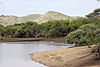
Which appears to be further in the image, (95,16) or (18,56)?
(18,56)

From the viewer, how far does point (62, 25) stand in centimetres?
12862

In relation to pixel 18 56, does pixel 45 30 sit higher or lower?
higher

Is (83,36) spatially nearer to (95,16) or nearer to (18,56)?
(18,56)

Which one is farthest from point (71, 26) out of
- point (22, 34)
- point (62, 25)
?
point (22, 34)

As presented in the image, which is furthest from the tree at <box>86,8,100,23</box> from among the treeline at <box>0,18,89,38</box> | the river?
the treeline at <box>0,18,89,38</box>

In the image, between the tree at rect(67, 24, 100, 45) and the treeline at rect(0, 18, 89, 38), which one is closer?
the tree at rect(67, 24, 100, 45)

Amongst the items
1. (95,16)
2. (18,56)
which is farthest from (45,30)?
(95,16)

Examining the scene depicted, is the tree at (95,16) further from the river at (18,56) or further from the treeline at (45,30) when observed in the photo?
the treeline at (45,30)

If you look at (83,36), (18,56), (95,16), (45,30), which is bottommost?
(18,56)

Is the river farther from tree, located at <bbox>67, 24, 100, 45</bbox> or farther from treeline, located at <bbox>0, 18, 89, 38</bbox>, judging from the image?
treeline, located at <bbox>0, 18, 89, 38</bbox>

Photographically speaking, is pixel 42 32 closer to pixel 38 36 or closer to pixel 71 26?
pixel 38 36

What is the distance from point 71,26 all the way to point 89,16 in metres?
101

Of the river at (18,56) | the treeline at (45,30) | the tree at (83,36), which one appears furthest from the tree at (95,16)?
the treeline at (45,30)

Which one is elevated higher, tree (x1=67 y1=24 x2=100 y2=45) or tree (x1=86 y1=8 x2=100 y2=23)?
tree (x1=86 y1=8 x2=100 y2=23)
